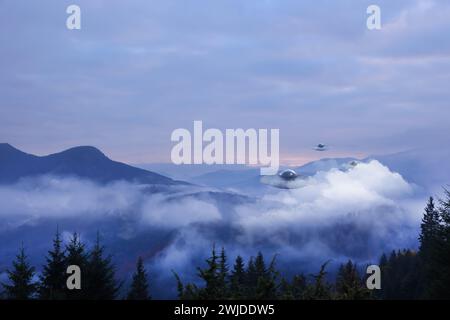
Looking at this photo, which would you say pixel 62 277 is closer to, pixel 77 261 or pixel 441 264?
pixel 77 261

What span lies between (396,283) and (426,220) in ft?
95.9

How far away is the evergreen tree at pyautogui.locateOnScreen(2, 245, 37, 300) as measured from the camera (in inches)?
1036

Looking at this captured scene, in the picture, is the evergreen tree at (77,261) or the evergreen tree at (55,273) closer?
the evergreen tree at (77,261)

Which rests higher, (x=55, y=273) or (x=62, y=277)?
(x=55, y=273)

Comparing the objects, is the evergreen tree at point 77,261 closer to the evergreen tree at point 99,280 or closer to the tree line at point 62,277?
the tree line at point 62,277

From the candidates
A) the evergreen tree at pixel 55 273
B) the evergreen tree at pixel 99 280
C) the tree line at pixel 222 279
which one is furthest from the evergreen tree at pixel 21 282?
the evergreen tree at pixel 99 280

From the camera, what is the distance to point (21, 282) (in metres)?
27.1

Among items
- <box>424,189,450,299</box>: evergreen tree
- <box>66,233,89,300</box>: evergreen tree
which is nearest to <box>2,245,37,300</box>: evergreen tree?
<box>66,233,89,300</box>: evergreen tree

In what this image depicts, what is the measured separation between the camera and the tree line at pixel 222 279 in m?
11.5

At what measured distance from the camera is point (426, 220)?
359 ft

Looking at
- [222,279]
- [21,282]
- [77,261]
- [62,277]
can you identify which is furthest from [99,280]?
[222,279]

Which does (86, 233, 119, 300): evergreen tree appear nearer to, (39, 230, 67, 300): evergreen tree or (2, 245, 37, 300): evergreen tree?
(39, 230, 67, 300): evergreen tree

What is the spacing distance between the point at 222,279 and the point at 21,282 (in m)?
20.1
